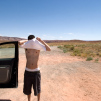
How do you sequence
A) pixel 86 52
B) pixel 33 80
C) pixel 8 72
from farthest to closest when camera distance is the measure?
pixel 86 52 → pixel 8 72 → pixel 33 80

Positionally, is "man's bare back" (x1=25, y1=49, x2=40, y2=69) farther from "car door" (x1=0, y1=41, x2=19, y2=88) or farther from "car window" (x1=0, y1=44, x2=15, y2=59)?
"car window" (x1=0, y1=44, x2=15, y2=59)

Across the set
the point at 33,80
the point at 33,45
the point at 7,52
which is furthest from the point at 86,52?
the point at 33,45

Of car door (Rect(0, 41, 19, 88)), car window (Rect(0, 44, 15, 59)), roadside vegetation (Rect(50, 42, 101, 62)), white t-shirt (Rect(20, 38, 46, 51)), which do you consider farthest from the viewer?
roadside vegetation (Rect(50, 42, 101, 62))

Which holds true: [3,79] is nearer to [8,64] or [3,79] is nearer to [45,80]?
[8,64]

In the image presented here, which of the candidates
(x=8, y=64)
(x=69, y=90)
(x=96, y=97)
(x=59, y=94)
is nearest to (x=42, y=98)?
(x=59, y=94)

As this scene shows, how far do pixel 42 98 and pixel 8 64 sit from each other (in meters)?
1.56

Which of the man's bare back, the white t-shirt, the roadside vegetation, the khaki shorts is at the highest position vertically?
the white t-shirt

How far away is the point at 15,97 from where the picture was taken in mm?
4043

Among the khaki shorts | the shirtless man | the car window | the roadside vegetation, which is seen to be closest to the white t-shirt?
the shirtless man

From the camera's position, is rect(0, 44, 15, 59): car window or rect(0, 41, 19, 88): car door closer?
rect(0, 41, 19, 88): car door

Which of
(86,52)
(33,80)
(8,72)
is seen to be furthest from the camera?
(86,52)

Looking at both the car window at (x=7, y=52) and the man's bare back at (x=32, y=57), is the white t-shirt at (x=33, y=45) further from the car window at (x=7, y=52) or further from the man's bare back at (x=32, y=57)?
the car window at (x=7, y=52)

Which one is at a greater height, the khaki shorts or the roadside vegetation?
the khaki shorts

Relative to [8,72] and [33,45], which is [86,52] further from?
[33,45]
